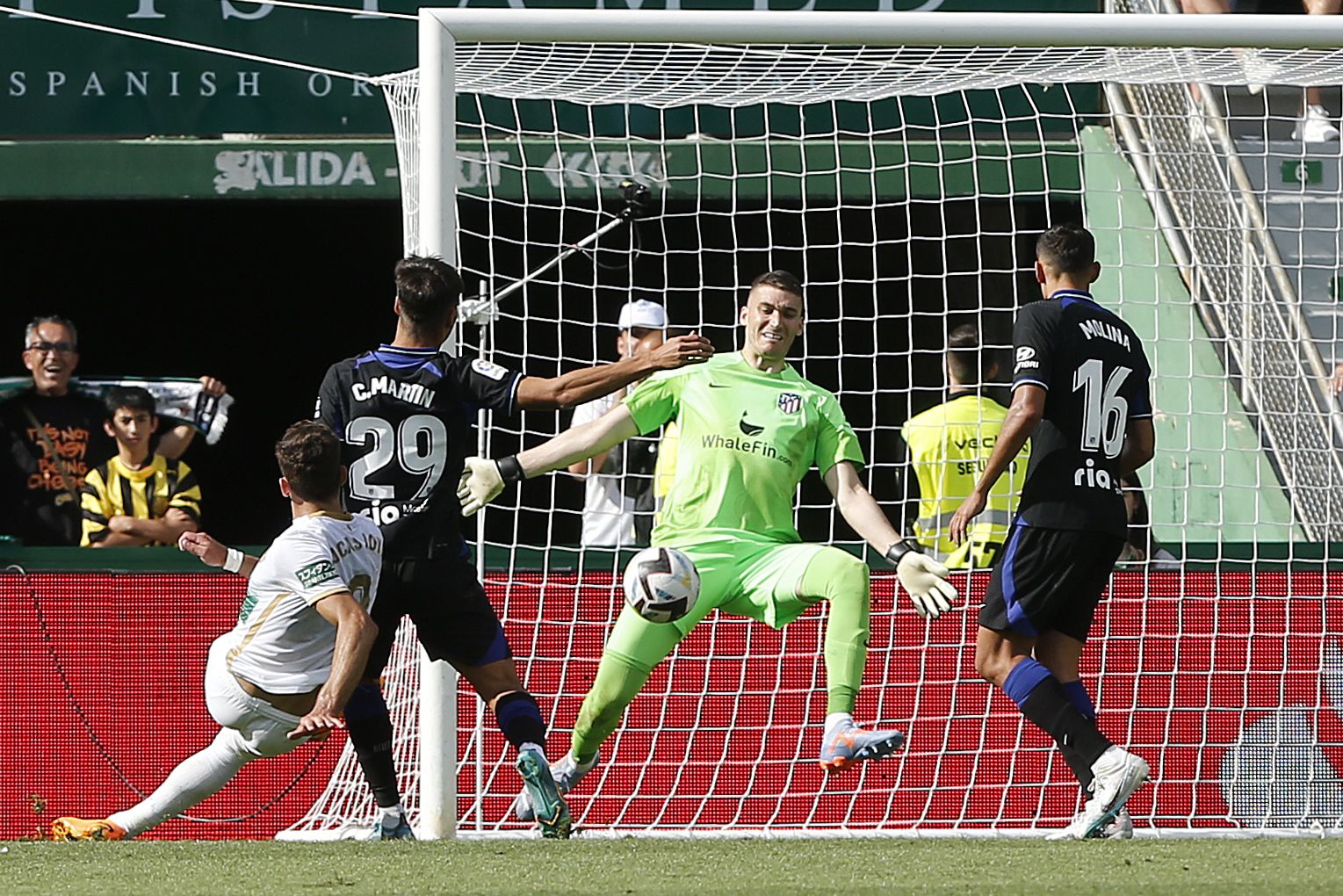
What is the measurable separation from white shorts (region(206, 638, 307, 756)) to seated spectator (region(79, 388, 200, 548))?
10.4 feet

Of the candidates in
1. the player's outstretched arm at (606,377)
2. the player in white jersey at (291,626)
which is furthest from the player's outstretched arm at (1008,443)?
the player in white jersey at (291,626)

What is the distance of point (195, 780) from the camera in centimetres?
611

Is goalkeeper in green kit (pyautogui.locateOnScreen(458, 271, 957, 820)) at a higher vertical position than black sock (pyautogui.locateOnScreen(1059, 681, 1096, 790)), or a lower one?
higher

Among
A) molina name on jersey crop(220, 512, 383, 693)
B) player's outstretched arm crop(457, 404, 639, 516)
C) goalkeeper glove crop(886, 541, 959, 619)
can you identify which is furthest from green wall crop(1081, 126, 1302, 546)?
molina name on jersey crop(220, 512, 383, 693)

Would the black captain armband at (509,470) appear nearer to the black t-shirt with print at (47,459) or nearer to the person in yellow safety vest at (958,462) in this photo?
the person in yellow safety vest at (958,462)

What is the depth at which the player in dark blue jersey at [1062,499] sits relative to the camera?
6387 millimetres

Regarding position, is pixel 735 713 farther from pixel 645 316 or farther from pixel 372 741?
pixel 372 741

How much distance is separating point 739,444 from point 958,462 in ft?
6.54

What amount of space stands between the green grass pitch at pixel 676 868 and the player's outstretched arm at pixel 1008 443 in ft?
3.35

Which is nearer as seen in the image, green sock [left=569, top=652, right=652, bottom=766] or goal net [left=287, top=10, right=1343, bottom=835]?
green sock [left=569, top=652, right=652, bottom=766]

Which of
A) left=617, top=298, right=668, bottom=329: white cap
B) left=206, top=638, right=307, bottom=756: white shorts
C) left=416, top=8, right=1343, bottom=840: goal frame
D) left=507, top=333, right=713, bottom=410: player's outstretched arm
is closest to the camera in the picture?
left=507, top=333, right=713, bottom=410: player's outstretched arm

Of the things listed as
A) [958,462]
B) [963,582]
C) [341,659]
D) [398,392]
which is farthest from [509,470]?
[958,462]

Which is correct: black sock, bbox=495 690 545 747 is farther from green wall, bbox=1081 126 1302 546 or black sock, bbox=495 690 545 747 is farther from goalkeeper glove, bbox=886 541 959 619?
green wall, bbox=1081 126 1302 546

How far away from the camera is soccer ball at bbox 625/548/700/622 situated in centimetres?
639
